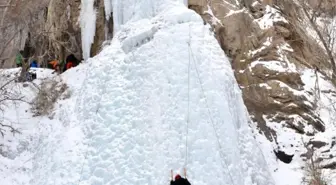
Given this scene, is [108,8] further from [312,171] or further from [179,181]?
[312,171]

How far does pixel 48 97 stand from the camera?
13719mm

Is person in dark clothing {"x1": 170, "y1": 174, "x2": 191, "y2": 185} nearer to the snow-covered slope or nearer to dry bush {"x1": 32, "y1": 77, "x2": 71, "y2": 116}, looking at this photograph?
the snow-covered slope

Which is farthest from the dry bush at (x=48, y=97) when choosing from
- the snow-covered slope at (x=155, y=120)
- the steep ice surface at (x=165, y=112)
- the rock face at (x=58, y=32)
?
the rock face at (x=58, y=32)

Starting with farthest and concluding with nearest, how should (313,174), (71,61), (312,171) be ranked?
(71,61), (312,171), (313,174)

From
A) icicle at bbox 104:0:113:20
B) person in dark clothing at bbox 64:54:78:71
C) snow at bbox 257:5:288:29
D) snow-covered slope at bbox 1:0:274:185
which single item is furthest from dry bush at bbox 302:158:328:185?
person in dark clothing at bbox 64:54:78:71

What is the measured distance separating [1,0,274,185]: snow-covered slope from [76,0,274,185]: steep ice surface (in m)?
0.02

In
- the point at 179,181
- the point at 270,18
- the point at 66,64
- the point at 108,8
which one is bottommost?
the point at 179,181

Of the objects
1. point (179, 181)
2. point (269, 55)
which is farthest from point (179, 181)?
point (269, 55)

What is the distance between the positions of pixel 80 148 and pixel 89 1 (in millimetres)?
6230

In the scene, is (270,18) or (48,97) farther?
(270,18)

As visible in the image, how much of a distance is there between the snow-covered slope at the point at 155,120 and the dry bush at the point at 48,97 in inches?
32.2

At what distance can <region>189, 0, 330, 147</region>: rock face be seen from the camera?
43.5ft

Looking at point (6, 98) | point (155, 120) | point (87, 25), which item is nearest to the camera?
point (155, 120)

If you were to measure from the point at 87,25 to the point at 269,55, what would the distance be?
19.9ft
